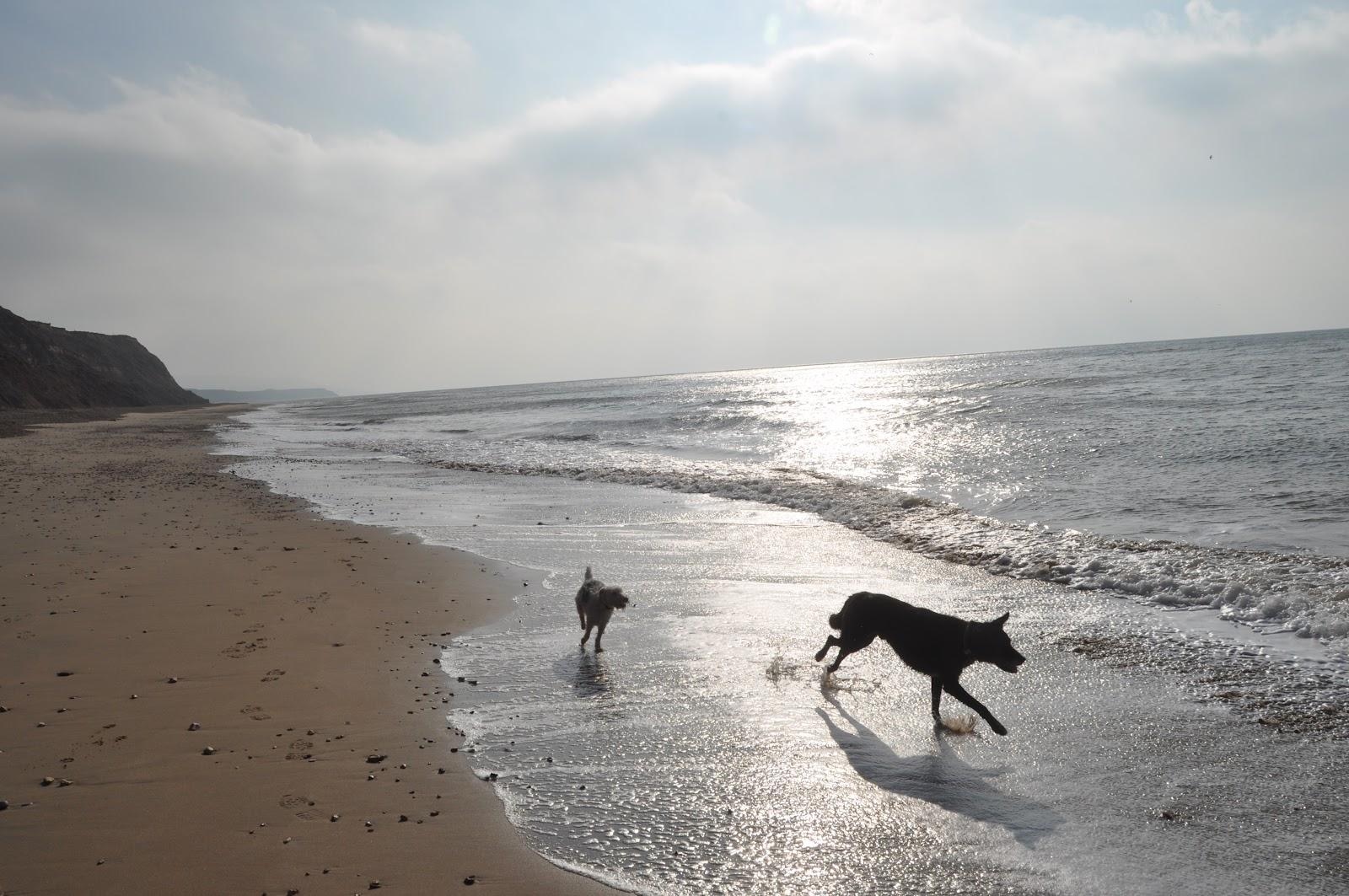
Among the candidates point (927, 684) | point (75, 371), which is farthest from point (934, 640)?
point (75, 371)

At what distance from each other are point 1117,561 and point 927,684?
4.50 meters

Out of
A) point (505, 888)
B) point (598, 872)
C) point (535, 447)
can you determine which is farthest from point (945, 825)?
point (535, 447)

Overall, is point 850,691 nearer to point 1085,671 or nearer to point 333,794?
point 1085,671

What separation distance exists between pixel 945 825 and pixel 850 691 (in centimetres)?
180

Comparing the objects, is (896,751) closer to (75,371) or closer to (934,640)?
(934,640)

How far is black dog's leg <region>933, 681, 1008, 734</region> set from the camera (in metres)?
4.81

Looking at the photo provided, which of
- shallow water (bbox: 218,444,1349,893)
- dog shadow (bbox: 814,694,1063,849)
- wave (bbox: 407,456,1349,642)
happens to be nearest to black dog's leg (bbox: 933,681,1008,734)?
shallow water (bbox: 218,444,1349,893)

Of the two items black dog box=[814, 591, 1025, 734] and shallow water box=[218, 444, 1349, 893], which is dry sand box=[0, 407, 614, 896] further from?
black dog box=[814, 591, 1025, 734]

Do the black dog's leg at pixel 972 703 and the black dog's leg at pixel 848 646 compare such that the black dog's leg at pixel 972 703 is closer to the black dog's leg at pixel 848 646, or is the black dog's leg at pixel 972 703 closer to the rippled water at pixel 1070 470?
the black dog's leg at pixel 848 646

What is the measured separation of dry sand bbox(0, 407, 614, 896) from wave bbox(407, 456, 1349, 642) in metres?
5.92

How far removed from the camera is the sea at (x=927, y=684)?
3.62 metres

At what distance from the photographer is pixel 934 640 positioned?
5.26 metres

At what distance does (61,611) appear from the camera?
23.6ft

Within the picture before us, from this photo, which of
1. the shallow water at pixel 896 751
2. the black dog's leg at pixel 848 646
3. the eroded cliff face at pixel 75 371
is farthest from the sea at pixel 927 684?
the eroded cliff face at pixel 75 371
